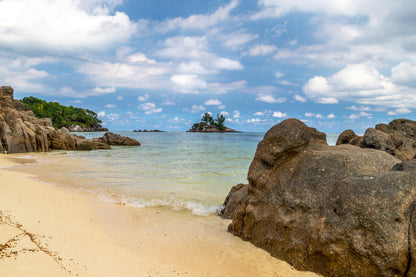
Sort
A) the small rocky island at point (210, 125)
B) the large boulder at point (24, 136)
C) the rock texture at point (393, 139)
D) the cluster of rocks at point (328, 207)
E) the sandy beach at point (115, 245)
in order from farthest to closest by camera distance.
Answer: the small rocky island at point (210, 125), the large boulder at point (24, 136), the rock texture at point (393, 139), the sandy beach at point (115, 245), the cluster of rocks at point (328, 207)

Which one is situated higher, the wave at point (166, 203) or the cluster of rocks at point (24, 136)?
the cluster of rocks at point (24, 136)

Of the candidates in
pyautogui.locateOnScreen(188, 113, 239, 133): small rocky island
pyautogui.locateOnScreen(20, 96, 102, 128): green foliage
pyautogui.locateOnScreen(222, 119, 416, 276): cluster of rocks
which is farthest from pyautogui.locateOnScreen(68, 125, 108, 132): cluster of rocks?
pyautogui.locateOnScreen(222, 119, 416, 276): cluster of rocks

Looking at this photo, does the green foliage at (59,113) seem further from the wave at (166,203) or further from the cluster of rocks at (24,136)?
the wave at (166,203)

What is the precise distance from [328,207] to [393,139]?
5777mm

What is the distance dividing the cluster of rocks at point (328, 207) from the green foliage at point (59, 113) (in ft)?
320

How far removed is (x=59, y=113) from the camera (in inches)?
4018

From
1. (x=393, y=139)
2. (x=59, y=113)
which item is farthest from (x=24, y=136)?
(x=59, y=113)

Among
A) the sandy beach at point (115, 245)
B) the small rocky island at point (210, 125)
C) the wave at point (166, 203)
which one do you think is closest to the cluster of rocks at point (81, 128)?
the small rocky island at point (210, 125)

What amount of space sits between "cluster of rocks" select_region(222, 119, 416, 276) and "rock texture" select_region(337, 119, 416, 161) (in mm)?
2156

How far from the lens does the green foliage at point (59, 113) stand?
8956 centimetres

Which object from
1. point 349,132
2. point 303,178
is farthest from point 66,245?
point 349,132

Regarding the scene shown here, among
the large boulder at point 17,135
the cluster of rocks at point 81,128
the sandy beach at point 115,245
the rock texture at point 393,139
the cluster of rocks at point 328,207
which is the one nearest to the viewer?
the cluster of rocks at point 328,207

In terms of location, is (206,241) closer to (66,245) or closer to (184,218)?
(184,218)

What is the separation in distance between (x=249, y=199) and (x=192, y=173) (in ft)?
31.8
